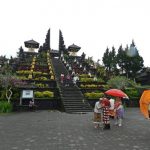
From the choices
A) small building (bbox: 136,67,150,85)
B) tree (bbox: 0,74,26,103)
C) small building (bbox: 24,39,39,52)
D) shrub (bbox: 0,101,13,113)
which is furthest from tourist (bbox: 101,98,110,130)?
small building (bbox: 24,39,39,52)

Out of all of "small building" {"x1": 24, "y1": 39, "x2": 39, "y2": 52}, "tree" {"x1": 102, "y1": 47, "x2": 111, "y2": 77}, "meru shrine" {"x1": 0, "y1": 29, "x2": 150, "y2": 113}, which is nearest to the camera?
"meru shrine" {"x1": 0, "y1": 29, "x2": 150, "y2": 113}

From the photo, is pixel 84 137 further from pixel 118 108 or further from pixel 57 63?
pixel 57 63

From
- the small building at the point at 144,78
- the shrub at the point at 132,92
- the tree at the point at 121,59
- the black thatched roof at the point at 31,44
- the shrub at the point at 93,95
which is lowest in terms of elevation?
the shrub at the point at 93,95

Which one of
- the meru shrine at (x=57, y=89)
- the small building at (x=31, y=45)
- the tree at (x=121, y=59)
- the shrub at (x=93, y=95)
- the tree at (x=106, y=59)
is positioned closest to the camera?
the meru shrine at (x=57, y=89)

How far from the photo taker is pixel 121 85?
36.7m

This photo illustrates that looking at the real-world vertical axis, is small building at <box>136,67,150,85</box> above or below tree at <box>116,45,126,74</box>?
below

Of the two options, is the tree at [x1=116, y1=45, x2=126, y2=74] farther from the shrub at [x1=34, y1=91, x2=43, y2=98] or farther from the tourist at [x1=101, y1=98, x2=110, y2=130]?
the tourist at [x1=101, y1=98, x2=110, y2=130]

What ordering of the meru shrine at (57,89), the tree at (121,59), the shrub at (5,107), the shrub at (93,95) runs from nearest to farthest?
1. the shrub at (5,107)
2. the meru shrine at (57,89)
3. the shrub at (93,95)
4. the tree at (121,59)

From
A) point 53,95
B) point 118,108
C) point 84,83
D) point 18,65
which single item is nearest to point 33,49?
point 18,65

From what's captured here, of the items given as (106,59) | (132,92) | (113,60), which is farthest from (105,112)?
(106,59)

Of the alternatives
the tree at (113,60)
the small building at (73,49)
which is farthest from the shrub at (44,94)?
the small building at (73,49)

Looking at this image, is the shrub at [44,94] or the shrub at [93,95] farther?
the shrub at [93,95]

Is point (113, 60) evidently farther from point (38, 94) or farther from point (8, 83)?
point (8, 83)

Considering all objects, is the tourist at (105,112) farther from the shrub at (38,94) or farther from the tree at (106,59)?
the tree at (106,59)
